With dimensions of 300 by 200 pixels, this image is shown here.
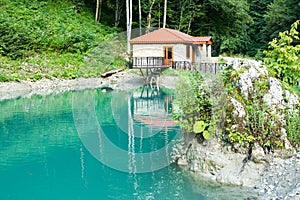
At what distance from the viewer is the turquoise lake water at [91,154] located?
8.70 metres

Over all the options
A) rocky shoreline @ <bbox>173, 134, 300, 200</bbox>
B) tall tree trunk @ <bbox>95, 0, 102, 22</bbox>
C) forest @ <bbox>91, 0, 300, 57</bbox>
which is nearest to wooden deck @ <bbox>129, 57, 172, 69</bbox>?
forest @ <bbox>91, 0, 300, 57</bbox>

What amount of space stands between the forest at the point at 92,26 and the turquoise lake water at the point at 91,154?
27.0ft

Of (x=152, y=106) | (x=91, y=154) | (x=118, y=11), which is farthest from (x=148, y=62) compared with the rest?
(x=91, y=154)

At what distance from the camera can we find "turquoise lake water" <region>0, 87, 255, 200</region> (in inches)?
342

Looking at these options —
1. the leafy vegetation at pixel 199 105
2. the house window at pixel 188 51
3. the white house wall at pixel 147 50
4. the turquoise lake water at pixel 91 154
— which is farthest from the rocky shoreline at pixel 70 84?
the leafy vegetation at pixel 199 105

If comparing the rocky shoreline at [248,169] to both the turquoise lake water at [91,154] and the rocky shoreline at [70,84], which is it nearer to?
the turquoise lake water at [91,154]

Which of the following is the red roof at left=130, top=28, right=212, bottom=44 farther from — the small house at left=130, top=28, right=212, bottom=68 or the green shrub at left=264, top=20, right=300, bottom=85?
the green shrub at left=264, top=20, right=300, bottom=85

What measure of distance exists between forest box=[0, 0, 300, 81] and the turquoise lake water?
325 inches

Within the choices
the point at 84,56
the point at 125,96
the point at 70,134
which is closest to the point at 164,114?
the point at 70,134

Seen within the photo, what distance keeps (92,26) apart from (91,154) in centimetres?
2555

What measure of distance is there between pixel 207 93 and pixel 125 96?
13936mm

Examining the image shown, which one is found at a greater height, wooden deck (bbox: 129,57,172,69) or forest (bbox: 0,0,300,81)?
forest (bbox: 0,0,300,81)

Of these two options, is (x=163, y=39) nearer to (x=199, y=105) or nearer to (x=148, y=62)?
(x=148, y=62)

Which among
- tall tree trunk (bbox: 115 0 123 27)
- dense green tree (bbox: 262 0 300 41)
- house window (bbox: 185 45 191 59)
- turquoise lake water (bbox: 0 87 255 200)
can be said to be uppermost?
tall tree trunk (bbox: 115 0 123 27)
